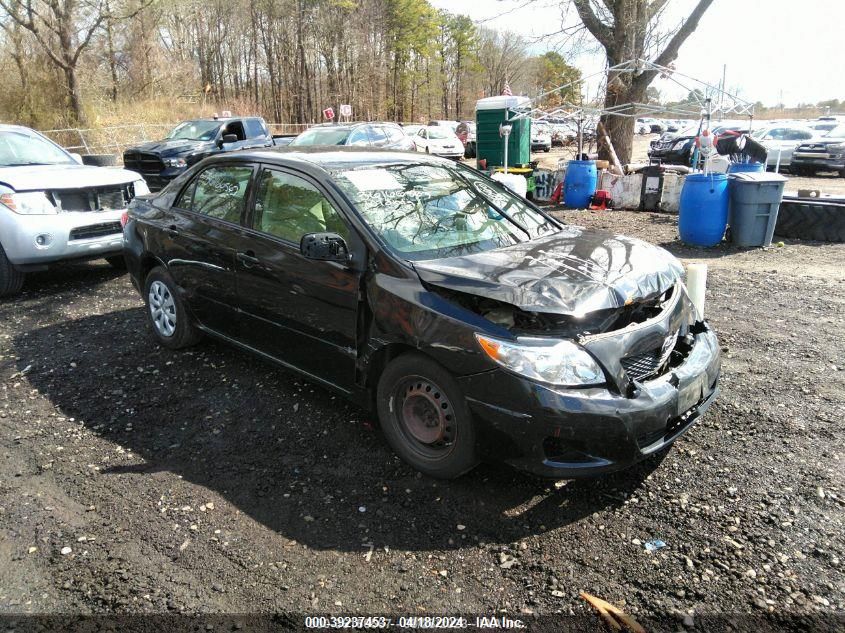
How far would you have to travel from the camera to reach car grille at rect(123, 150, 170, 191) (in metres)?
14.0

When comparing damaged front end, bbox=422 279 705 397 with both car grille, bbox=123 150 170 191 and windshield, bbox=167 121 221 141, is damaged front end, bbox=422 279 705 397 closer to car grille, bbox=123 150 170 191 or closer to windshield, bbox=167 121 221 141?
car grille, bbox=123 150 170 191

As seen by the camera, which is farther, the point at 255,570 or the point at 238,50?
the point at 238,50

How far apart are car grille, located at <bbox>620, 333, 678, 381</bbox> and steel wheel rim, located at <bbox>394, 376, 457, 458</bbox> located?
904mm

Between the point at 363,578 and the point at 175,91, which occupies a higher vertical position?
the point at 175,91

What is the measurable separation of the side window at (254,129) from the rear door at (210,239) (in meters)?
11.8

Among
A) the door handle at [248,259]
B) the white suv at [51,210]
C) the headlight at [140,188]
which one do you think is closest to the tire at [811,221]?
the door handle at [248,259]

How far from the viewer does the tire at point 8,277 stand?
6641 millimetres

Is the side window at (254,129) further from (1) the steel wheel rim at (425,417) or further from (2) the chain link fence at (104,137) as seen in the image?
(1) the steel wheel rim at (425,417)

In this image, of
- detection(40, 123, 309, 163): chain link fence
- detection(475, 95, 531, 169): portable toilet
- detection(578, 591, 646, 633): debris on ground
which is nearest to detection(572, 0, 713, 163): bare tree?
detection(475, 95, 531, 169): portable toilet

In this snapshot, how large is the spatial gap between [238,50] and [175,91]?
9961 mm

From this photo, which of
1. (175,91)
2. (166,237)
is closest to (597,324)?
(166,237)

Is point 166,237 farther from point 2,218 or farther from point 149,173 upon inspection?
point 149,173

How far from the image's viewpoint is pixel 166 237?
490cm

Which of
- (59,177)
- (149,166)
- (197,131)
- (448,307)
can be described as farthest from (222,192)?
(197,131)
